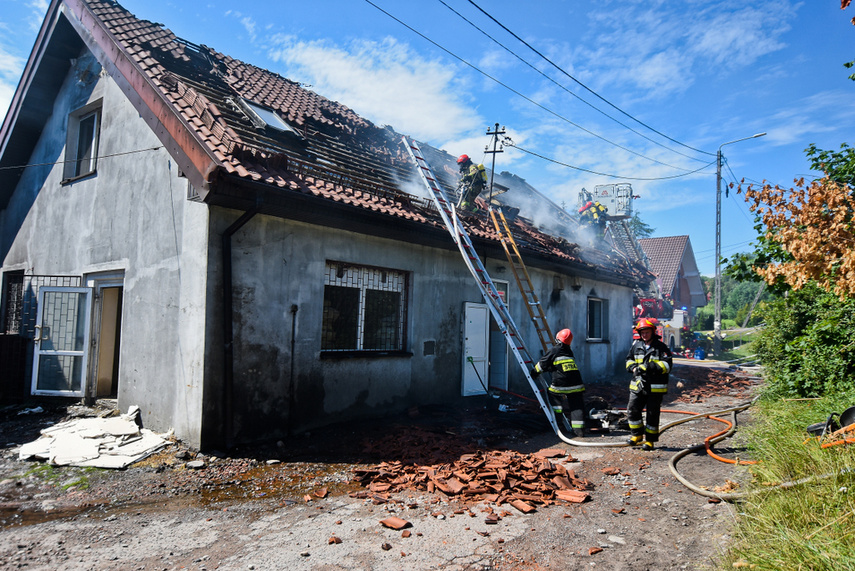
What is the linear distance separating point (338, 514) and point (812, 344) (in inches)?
291

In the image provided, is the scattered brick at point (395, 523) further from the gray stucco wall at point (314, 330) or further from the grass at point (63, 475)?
the grass at point (63, 475)

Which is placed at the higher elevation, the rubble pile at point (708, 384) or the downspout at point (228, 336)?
the downspout at point (228, 336)

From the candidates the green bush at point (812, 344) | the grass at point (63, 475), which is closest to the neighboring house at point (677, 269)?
the green bush at point (812, 344)

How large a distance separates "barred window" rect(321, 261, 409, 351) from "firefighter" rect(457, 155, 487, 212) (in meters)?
2.63

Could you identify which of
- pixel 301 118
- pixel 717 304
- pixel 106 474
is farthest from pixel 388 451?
pixel 717 304

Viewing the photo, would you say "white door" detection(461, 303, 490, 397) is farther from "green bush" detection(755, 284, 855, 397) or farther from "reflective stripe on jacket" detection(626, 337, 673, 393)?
"green bush" detection(755, 284, 855, 397)

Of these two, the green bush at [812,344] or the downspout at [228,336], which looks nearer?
the downspout at [228,336]

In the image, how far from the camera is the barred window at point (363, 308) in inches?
305

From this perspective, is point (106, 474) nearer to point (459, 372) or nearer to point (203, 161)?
point (203, 161)

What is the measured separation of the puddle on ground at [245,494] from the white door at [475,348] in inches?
159

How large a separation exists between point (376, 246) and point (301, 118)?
10.6 feet

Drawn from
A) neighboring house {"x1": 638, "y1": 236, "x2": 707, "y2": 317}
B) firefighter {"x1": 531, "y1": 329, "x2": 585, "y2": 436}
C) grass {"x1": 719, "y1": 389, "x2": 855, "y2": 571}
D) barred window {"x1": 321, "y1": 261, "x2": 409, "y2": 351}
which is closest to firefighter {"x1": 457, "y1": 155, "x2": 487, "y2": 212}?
barred window {"x1": 321, "y1": 261, "x2": 409, "y2": 351}

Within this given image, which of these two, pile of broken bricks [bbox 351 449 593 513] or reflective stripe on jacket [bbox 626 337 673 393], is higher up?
reflective stripe on jacket [bbox 626 337 673 393]

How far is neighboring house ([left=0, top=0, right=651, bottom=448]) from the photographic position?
642 centimetres
